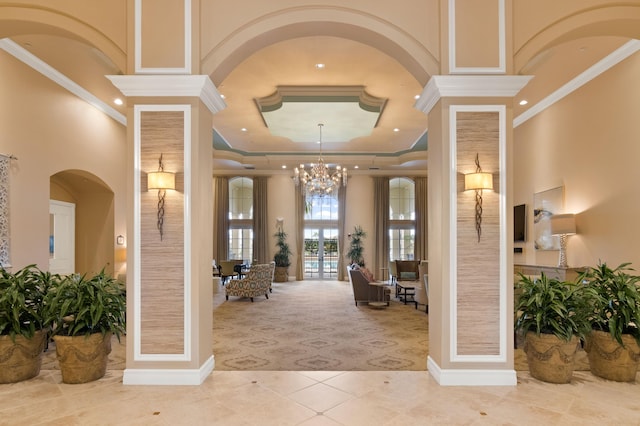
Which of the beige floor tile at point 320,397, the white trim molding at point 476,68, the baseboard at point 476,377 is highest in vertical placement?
the white trim molding at point 476,68

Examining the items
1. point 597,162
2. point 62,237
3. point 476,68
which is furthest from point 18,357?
point 597,162

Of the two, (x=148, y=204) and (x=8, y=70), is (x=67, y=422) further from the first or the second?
(x=8, y=70)

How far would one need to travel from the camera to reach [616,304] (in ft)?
13.3

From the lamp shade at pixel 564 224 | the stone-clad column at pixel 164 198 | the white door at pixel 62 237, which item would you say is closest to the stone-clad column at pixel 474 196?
the stone-clad column at pixel 164 198

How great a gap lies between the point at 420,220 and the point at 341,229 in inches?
116

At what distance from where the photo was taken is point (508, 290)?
13.2ft

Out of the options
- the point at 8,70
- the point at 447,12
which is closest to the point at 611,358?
the point at 447,12

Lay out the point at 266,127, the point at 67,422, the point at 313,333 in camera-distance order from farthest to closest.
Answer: the point at 266,127 < the point at 313,333 < the point at 67,422

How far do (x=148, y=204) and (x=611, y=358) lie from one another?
15.9 ft

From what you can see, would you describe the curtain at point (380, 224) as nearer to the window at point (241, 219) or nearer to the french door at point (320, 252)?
the french door at point (320, 252)

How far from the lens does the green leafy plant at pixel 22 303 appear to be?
393 centimetres

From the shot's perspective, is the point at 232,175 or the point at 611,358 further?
the point at 232,175

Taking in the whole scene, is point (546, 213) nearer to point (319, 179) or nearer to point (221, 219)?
point (319, 179)

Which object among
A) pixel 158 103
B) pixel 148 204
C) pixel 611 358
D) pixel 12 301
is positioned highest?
pixel 158 103
